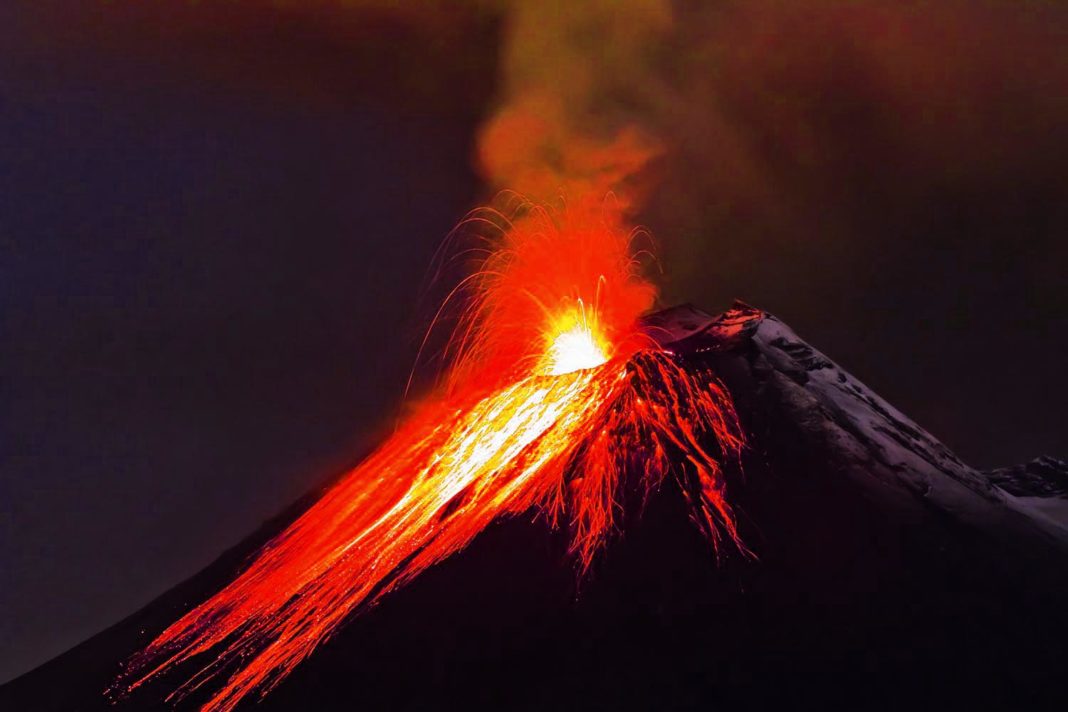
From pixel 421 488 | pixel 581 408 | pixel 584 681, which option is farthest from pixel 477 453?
pixel 584 681

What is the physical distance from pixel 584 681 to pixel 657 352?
475 centimetres

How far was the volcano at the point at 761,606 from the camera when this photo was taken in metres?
6.76

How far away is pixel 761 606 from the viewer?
7.27 meters

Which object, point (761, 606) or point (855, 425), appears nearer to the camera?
point (761, 606)

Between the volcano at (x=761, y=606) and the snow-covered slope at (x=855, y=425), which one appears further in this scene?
the snow-covered slope at (x=855, y=425)

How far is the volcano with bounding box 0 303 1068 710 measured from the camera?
6762mm

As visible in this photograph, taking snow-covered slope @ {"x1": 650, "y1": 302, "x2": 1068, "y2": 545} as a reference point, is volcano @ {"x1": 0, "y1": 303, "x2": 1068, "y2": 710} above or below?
below

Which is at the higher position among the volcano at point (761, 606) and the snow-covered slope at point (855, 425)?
the snow-covered slope at point (855, 425)

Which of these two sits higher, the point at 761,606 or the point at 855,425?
the point at 855,425

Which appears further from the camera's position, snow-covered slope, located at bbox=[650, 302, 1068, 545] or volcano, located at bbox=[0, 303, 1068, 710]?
snow-covered slope, located at bbox=[650, 302, 1068, 545]

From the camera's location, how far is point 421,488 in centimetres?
1086

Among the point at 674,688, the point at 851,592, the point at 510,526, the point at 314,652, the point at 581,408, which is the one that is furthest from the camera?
the point at 581,408

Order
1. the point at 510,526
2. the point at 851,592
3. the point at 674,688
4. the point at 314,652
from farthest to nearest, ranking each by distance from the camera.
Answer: the point at 510,526 → the point at 314,652 → the point at 851,592 → the point at 674,688

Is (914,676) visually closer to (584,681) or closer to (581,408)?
(584,681)
